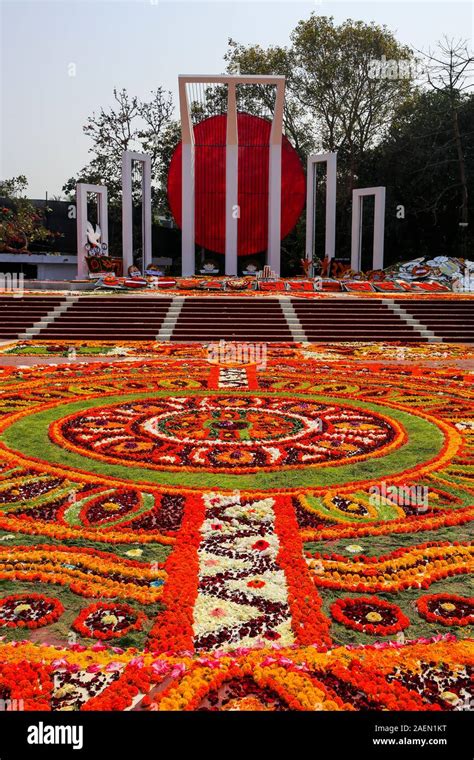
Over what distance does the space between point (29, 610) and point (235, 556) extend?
912 millimetres

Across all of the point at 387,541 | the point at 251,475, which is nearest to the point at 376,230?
the point at 251,475

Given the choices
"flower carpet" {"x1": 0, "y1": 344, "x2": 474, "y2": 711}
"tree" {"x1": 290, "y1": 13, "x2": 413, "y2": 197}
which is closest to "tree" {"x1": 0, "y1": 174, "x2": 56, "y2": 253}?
"tree" {"x1": 290, "y1": 13, "x2": 413, "y2": 197}

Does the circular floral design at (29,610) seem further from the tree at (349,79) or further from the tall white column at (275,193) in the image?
the tree at (349,79)

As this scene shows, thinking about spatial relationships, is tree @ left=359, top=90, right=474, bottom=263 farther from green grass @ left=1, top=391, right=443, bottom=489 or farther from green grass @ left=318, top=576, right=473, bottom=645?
green grass @ left=318, top=576, right=473, bottom=645

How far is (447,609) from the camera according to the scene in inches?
106

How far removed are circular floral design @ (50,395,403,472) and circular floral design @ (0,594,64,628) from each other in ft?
5.68

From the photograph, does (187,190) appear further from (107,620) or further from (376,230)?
(107,620)

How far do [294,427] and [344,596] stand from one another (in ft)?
9.02

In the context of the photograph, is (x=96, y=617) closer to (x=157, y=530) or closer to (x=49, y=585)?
(x=49, y=585)

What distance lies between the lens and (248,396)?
667cm

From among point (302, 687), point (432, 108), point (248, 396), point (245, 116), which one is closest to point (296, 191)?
point (245, 116)

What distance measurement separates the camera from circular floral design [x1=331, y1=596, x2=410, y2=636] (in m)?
2.53

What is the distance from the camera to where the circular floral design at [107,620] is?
2.49 meters

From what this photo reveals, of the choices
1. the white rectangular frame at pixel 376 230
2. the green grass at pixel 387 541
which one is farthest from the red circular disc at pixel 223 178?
the green grass at pixel 387 541
